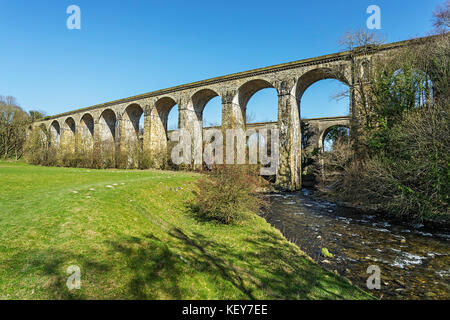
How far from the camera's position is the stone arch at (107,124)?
98.9 ft

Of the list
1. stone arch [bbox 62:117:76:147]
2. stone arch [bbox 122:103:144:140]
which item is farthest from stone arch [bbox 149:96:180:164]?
stone arch [bbox 62:117:76:147]

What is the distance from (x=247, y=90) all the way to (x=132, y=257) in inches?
779

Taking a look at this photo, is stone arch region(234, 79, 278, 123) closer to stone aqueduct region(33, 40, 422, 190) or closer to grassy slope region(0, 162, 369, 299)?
Result: stone aqueduct region(33, 40, 422, 190)

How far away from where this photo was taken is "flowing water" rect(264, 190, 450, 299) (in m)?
4.50

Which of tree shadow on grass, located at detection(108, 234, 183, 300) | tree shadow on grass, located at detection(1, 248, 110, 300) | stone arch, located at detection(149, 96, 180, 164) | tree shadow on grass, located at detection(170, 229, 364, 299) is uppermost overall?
stone arch, located at detection(149, 96, 180, 164)

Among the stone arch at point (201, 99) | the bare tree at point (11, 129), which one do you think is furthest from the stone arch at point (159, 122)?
the bare tree at point (11, 129)

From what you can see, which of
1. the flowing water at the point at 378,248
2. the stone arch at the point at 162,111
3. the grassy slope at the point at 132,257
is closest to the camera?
the grassy slope at the point at 132,257

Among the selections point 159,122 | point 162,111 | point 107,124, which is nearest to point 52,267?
point 159,122

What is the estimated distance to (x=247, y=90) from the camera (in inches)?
832

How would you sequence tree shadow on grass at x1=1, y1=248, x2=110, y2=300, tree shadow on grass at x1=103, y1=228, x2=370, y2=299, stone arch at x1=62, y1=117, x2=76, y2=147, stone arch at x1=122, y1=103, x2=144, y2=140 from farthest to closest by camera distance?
stone arch at x1=62, y1=117, x2=76, y2=147 < stone arch at x1=122, y1=103, x2=144, y2=140 < tree shadow on grass at x1=103, y1=228, x2=370, y2=299 < tree shadow on grass at x1=1, y1=248, x2=110, y2=300

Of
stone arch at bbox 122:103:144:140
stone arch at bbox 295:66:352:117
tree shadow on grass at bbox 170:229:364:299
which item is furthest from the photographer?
stone arch at bbox 122:103:144:140

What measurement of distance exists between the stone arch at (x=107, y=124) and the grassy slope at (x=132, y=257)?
25.9 meters

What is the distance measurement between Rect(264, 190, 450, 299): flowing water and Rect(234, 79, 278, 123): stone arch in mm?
13112

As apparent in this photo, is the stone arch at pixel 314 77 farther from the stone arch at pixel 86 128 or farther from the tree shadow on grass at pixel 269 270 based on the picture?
the stone arch at pixel 86 128
